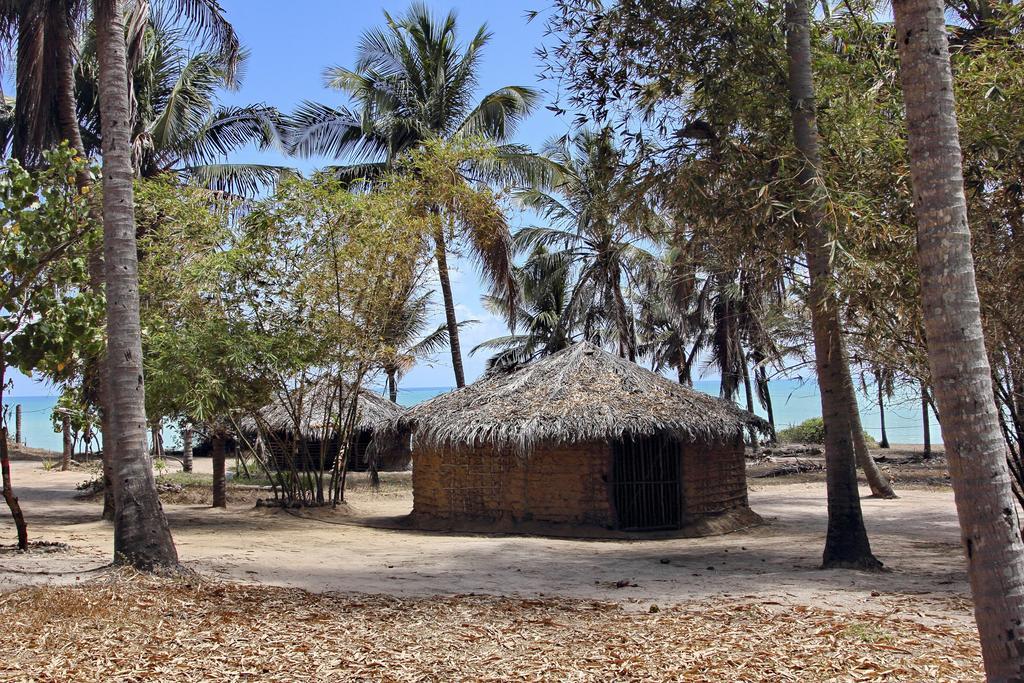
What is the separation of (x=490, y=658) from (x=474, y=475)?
10526mm

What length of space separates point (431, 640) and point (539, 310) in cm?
2394

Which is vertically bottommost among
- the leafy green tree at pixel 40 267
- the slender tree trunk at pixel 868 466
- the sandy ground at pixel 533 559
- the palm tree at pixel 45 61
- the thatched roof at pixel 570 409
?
the sandy ground at pixel 533 559

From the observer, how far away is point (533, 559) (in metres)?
12.9

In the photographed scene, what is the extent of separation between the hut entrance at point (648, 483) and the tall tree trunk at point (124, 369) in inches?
358

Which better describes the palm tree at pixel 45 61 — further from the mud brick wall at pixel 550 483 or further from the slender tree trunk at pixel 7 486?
the mud brick wall at pixel 550 483

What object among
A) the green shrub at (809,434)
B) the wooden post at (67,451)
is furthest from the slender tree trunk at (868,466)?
the wooden post at (67,451)

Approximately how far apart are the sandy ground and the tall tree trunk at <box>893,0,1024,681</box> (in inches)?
149

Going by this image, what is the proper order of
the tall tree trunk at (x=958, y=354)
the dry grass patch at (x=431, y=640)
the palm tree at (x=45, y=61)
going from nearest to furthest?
the tall tree trunk at (x=958, y=354) → the dry grass patch at (x=431, y=640) → the palm tree at (x=45, y=61)

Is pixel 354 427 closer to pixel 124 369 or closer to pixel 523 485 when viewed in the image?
pixel 523 485

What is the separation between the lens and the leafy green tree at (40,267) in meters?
9.73

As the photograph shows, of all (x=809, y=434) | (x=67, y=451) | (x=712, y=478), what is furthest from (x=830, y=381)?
(x=809, y=434)

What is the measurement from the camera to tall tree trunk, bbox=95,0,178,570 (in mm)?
8859

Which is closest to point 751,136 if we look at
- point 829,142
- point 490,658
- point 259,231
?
point 829,142

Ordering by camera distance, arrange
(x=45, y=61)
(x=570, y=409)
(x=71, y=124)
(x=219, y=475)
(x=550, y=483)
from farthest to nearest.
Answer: (x=219, y=475) → (x=550, y=483) → (x=570, y=409) → (x=71, y=124) → (x=45, y=61)
